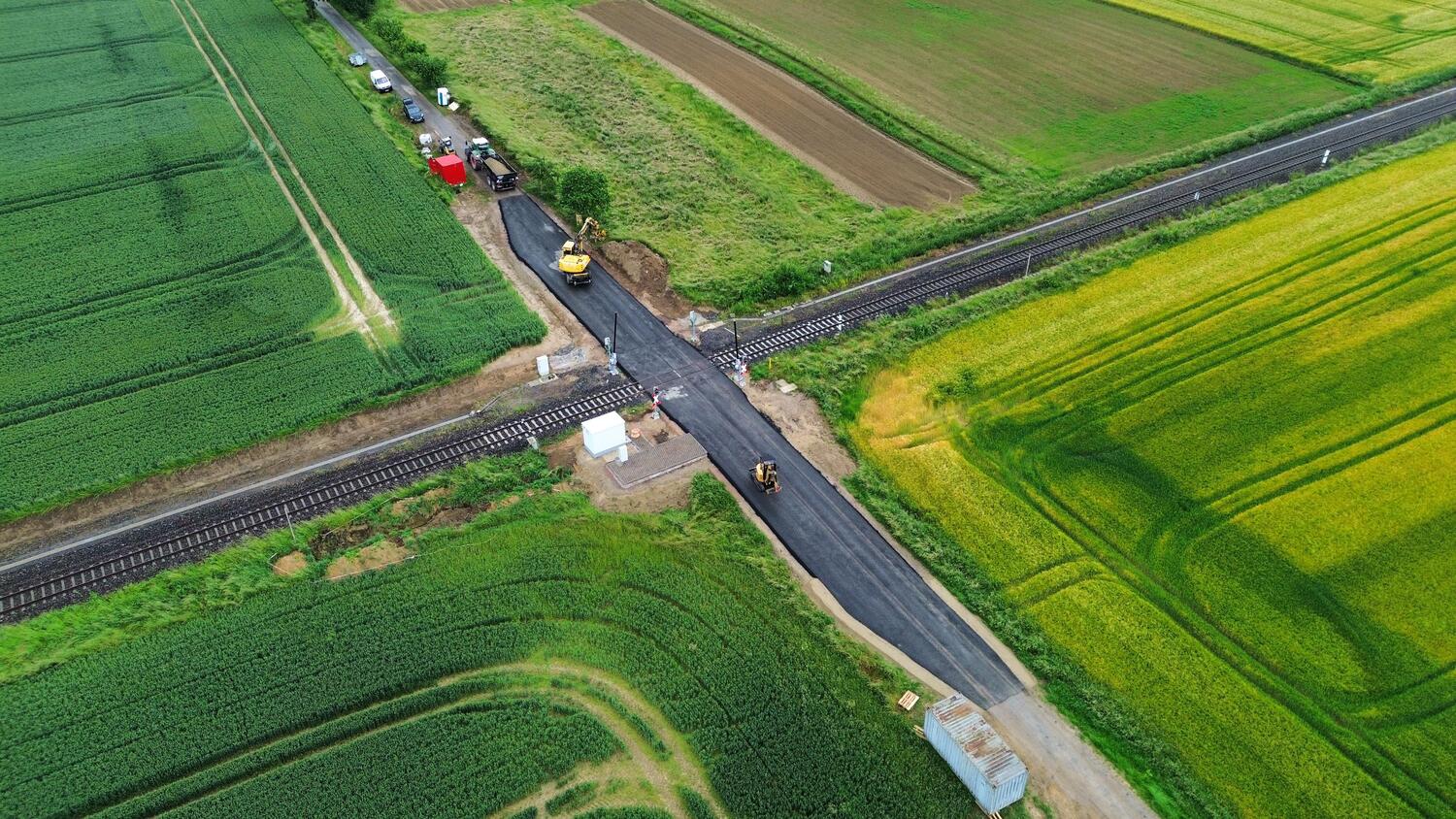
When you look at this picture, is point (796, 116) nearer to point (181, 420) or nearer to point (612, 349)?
point (612, 349)

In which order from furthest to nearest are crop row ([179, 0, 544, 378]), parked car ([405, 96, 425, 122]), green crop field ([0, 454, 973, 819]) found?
parked car ([405, 96, 425, 122]) < crop row ([179, 0, 544, 378]) < green crop field ([0, 454, 973, 819])

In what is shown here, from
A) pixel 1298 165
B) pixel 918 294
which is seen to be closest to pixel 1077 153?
pixel 1298 165

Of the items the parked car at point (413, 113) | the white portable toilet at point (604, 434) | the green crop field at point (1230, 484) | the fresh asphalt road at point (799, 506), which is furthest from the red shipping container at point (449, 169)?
the green crop field at point (1230, 484)

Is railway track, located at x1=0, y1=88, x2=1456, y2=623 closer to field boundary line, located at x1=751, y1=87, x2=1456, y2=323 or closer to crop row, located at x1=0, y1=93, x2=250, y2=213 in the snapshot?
field boundary line, located at x1=751, y1=87, x2=1456, y2=323

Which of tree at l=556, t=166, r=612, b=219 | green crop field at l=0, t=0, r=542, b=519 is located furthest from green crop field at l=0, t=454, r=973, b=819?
tree at l=556, t=166, r=612, b=219

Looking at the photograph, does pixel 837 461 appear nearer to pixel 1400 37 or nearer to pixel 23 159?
pixel 23 159

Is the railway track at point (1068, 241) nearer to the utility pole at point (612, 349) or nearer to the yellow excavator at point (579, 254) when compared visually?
the utility pole at point (612, 349)
